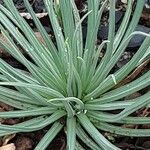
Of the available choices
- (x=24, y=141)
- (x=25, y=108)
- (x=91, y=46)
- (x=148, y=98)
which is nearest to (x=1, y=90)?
(x=25, y=108)

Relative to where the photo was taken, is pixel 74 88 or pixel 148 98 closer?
pixel 148 98

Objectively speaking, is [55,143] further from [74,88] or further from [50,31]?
[50,31]

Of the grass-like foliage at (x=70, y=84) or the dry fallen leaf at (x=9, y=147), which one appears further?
the dry fallen leaf at (x=9, y=147)

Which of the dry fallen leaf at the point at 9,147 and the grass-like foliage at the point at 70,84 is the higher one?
the grass-like foliage at the point at 70,84

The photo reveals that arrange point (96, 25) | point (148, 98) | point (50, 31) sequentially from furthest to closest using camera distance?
point (50, 31) < point (96, 25) < point (148, 98)

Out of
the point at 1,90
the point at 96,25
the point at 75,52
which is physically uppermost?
the point at 96,25

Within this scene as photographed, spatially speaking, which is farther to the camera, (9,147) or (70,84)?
(9,147)

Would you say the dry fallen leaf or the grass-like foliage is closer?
the grass-like foliage

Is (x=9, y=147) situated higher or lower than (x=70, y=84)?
lower

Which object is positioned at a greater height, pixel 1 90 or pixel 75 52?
pixel 75 52

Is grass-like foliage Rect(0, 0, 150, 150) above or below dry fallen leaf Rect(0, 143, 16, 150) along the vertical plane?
above

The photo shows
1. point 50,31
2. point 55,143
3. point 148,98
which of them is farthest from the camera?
point 50,31
